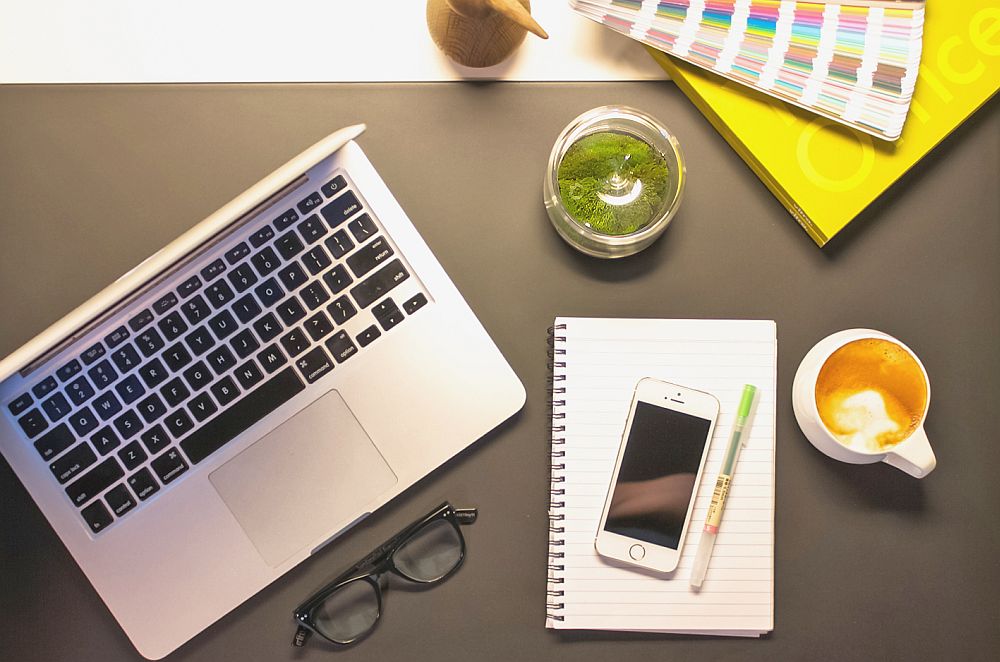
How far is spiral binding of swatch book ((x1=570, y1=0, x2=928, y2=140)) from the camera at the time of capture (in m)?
0.72

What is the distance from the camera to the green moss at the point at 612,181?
0.72m

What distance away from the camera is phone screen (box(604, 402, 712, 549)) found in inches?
28.9

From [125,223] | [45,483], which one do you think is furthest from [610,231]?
[45,483]

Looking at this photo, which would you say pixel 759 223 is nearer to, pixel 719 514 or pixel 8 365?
pixel 719 514

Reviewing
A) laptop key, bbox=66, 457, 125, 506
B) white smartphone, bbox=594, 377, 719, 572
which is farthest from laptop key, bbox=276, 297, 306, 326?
white smartphone, bbox=594, 377, 719, 572

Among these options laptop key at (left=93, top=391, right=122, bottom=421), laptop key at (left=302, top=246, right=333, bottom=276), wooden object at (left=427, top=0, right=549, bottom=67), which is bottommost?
laptop key at (left=93, top=391, right=122, bottom=421)

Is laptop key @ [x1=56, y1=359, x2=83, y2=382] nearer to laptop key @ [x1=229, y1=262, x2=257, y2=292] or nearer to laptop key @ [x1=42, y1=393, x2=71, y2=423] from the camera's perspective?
laptop key @ [x1=42, y1=393, x2=71, y2=423]

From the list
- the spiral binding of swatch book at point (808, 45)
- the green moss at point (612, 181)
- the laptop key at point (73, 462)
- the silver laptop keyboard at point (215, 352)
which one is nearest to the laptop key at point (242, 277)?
the silver laptop keyboard at point (215, 352)

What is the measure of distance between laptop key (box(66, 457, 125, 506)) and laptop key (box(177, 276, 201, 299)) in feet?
0.55

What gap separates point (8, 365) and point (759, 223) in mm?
682

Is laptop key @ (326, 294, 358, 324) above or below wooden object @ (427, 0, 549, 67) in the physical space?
below

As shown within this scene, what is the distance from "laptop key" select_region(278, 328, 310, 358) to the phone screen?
0.33 m

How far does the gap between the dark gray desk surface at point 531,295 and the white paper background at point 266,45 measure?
0.06 ft

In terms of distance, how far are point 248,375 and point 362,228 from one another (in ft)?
0.58
